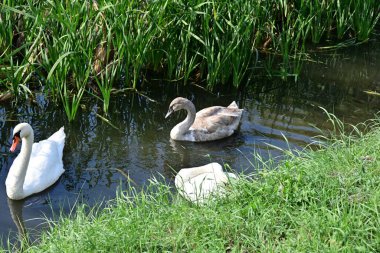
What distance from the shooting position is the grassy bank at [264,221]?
455 centimetres

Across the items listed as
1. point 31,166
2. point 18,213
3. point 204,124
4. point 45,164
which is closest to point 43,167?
point 45,164

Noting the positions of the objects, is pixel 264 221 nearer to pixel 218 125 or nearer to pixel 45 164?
pixel 45 164

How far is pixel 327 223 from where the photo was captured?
4.59 metres

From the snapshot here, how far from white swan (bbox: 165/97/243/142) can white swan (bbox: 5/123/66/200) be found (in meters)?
1.41

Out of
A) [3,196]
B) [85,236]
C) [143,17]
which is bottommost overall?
[3,196]

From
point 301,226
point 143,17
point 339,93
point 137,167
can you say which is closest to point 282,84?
point 339,93

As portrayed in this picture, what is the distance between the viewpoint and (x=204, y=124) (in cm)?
827

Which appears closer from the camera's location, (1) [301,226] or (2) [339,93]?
(1) [301,226]

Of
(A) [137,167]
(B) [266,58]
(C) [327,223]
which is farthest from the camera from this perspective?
(B) [266,58]

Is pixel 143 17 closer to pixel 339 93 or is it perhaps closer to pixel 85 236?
pixel 339 93

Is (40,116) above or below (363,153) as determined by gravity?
below

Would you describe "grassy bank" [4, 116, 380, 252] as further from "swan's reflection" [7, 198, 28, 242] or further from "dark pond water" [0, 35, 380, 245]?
"dark pond water" [0, 35, 380, 245]

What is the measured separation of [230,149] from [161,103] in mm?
1347

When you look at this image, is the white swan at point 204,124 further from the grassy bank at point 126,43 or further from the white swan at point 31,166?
the white swan at point 31,166
